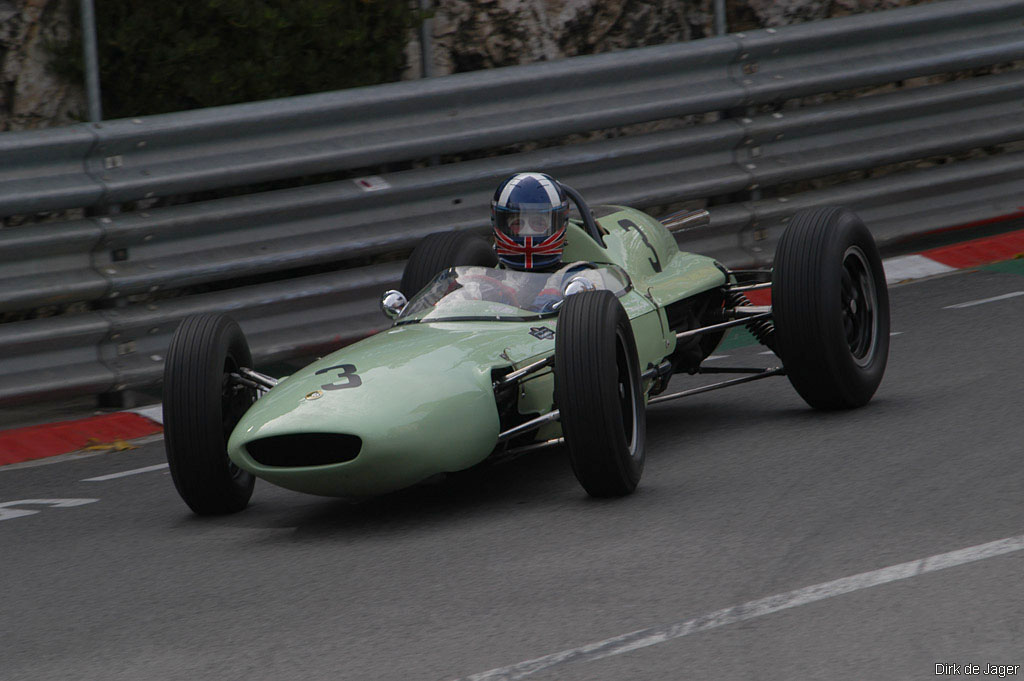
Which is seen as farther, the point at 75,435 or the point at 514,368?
the point at 75,435

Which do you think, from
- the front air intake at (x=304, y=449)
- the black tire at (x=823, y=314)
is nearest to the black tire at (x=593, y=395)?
the front air intake at (x=304, y=449)

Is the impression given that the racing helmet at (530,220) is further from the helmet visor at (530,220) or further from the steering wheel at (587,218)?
the steering wheel at (587,218)

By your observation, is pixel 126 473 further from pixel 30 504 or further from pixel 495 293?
pixel 495 293

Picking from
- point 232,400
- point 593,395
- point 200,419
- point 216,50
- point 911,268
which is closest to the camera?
point 593,395

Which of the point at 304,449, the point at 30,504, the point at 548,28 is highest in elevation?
the point at 548,28

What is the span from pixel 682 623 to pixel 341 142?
5171 millimetres

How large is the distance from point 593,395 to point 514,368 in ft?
2.03

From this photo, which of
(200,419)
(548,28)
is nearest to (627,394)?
(200,419)

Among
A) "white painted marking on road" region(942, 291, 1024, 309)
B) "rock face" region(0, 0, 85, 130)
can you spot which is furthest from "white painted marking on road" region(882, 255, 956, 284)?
"rock face" region(0, 0, 85, 130)

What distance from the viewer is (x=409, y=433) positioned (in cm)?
547

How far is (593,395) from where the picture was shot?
5430 mm

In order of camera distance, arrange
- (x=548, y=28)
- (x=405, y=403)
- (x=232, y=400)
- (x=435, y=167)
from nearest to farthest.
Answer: (x=405, y=403), (x=232, y=400), (x=435, y=167), (x=548, y=28)

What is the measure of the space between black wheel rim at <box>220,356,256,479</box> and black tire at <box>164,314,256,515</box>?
0.29 ft

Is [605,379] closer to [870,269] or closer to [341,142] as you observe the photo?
[870,269]
